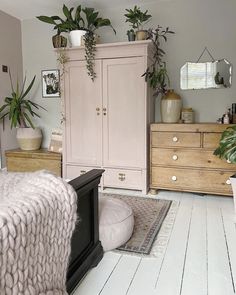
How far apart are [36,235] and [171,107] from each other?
2489 millimetres

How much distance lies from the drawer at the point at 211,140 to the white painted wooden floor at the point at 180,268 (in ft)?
2.80

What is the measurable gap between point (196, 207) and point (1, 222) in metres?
2.32

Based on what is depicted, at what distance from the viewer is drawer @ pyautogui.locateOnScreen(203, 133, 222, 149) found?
9.43ft

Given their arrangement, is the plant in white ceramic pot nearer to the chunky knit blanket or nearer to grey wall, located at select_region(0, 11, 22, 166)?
grey wall, located at select_region(0, 11, 22, 166)

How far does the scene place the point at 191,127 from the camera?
9.66 ft

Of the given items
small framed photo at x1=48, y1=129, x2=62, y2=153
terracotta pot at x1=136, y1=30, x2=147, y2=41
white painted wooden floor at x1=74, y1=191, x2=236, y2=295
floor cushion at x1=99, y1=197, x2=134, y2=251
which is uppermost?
terracotta pot at x1=136, y1=30, x2=147, y2=41

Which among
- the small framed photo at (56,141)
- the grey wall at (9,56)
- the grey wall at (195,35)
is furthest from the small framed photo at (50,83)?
the grey wall at (195,35)

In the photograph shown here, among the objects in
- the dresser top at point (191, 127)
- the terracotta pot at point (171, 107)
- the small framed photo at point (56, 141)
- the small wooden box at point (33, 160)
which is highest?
the terracotta pot at point (171, 107)

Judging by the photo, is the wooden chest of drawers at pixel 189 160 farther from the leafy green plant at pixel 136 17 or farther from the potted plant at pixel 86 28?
the leafy green plant at pixel 136 17

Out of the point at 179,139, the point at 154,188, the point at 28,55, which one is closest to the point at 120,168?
the point at 154,188

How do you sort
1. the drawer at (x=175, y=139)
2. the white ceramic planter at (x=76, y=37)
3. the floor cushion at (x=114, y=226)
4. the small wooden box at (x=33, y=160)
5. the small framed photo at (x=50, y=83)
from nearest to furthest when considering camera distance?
the floor cushion at (x=114, y=226) → the drawer at (x=175, y=139) → the white ceramic planter at (x=76, y=37) → the small wooden box at (x=33, y=160) → the small framed photo at (x=50, y=83)

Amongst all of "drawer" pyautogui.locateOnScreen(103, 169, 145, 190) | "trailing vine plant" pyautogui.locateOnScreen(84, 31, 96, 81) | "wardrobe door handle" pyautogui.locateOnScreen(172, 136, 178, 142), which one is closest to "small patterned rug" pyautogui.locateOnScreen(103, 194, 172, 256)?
"drawer" pyautogui.locateOnScreen(103, 169, 145, 190)

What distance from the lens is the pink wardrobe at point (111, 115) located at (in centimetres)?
307

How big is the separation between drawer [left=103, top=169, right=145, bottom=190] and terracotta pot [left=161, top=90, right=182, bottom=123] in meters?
0.71
